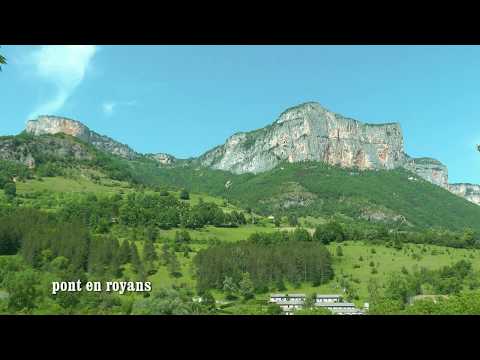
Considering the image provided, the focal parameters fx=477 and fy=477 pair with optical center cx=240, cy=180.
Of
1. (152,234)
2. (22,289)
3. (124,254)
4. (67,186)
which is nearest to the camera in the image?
(22,289)

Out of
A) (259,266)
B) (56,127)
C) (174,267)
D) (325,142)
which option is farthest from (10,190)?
(325,142)

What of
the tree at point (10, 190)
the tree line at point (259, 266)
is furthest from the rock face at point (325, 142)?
the tree line at point (259, 266)

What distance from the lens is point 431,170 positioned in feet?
602

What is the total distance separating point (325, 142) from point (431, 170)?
5702 centimetres

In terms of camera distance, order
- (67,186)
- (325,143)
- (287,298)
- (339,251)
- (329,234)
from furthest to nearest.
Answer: (325,143) → (67,186) → (329,234) → (339,251) → (287,298)

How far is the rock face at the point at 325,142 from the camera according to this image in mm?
150625

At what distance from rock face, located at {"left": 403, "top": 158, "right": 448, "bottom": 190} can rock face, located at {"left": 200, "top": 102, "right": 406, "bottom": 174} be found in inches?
844

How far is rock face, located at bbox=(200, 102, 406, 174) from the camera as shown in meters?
151

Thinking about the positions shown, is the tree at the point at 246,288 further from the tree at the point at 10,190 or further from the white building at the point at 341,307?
the tree at the point at 10,190

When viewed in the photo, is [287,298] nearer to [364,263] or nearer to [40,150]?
[364,263]

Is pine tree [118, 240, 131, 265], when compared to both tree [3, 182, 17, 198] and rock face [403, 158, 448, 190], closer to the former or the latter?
tree [3, 182, 17, 198]

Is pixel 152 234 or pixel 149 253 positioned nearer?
pixel 149 253
